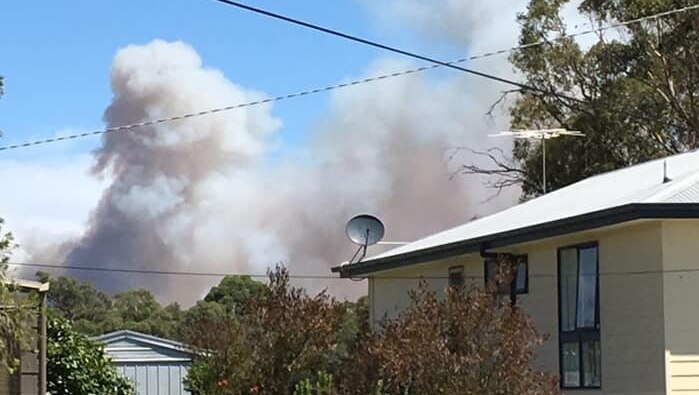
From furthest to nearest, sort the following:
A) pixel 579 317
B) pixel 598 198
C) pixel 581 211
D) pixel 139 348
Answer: pixel 139 348 → pixel 598 198 → pixel 579 317 → pixel 581 211

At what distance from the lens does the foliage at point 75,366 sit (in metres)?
27.4

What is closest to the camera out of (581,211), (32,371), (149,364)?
(581,211)

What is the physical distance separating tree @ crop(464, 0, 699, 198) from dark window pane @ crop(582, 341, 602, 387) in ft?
51.7

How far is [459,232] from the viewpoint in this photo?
29922mm

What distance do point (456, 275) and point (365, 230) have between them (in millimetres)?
2821

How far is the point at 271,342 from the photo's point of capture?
75.2 feet

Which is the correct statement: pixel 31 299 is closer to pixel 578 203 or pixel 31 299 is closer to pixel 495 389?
pixel 495 389

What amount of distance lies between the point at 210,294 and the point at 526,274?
39367mm

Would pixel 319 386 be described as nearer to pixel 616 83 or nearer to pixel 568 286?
pixel 568 286

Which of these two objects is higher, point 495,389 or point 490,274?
point 490,274

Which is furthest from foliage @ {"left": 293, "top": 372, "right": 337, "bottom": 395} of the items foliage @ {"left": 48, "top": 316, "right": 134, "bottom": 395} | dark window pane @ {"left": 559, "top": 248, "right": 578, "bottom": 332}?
foliage @ {"left": 48, "top": 316, "right": 134, "bottom": 395}

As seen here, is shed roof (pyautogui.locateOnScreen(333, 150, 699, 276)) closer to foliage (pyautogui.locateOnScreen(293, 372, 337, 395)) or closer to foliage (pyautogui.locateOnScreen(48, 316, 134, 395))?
foliage (pyautogui.locateOnScreen(293, 372, 337, 395))

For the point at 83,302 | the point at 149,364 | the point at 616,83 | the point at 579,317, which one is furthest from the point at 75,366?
the point at 83,302

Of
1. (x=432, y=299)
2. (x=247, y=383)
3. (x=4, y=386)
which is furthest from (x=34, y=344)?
(x=432, y=299)
